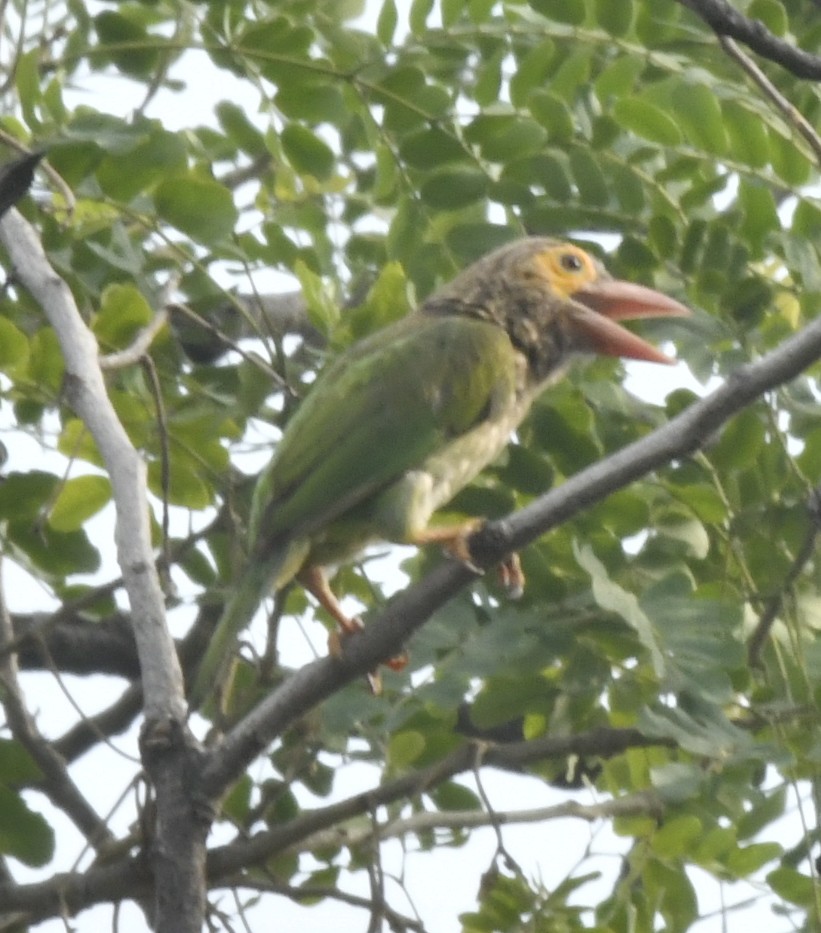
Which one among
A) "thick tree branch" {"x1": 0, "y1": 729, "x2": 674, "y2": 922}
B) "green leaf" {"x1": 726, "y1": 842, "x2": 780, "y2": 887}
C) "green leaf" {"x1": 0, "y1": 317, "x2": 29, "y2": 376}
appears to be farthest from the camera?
"green leaf" {"x1": 0, "y1": 317, "x2": 29, "y2": 376}

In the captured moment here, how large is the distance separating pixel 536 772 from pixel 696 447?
151 centimetres

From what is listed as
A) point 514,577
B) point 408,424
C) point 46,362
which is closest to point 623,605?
point 514,577

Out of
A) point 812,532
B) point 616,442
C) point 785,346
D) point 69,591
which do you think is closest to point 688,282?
point 616,442

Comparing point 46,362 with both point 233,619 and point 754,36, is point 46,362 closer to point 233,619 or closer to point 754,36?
point 233,619

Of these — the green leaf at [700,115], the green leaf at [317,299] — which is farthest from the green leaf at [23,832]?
the green leaf at [700,115]

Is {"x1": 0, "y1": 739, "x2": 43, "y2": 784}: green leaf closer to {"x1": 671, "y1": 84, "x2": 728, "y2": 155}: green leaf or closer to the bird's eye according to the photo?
the bird's eye

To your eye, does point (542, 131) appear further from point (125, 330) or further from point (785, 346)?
point (785, 346)

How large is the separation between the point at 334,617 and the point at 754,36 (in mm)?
1341

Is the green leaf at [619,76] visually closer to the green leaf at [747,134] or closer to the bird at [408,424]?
the green leaf at [747,134]

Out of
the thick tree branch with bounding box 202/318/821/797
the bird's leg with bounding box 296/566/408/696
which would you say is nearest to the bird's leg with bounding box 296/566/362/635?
the bird's leg with bounding box 296/566/408/696

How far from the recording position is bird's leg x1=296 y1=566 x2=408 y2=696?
2910 mm

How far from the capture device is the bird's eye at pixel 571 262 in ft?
12.1

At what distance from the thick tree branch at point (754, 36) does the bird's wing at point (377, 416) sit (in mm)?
1193

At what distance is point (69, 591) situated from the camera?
3385mm
